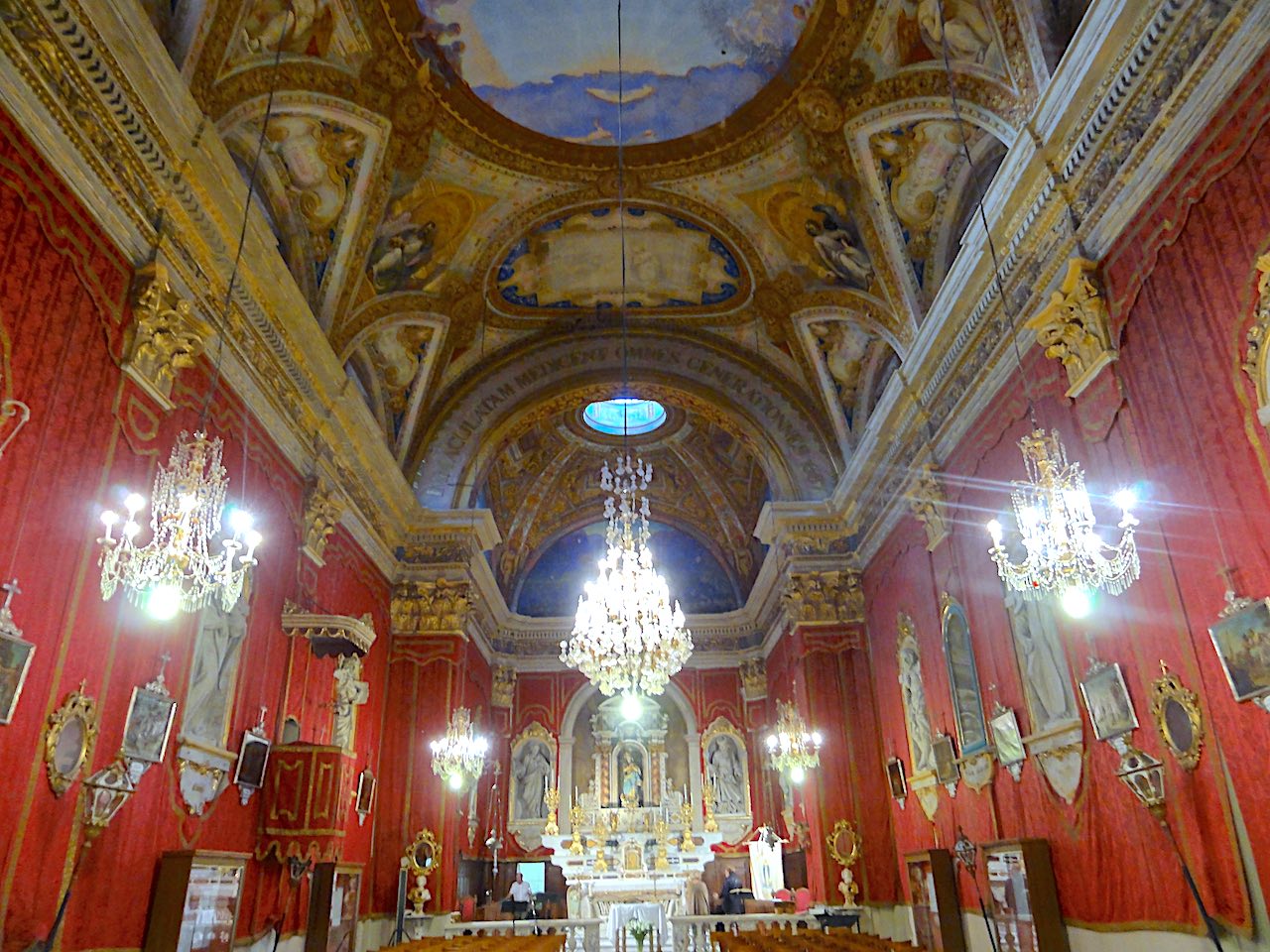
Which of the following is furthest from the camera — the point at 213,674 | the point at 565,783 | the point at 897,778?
the point at 565,783

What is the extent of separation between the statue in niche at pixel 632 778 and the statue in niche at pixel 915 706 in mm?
9037

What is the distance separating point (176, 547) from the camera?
4.77 m

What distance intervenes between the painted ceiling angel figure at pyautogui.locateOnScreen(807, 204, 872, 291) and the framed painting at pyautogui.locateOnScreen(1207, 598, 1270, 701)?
258 inches

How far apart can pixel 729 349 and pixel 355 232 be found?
6187 mm

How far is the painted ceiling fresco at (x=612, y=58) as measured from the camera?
8.49 metres

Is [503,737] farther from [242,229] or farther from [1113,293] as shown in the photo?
[1113,293]

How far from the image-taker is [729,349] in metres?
13.5

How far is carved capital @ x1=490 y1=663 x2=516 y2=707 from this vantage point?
18062mm

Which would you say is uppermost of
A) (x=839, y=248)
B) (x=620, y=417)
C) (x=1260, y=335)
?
(x=620, y=417)

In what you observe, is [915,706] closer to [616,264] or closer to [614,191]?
[616,264]

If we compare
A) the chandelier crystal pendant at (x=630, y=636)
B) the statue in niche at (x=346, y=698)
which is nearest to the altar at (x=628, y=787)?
the statue in niche at (x=346, y=698)

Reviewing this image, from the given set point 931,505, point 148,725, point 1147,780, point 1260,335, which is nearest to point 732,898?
point 931,505

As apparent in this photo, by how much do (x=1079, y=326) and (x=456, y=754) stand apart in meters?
9.41

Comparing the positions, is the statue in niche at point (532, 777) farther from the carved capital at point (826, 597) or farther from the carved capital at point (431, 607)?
the carved capital at point (826, 597)
